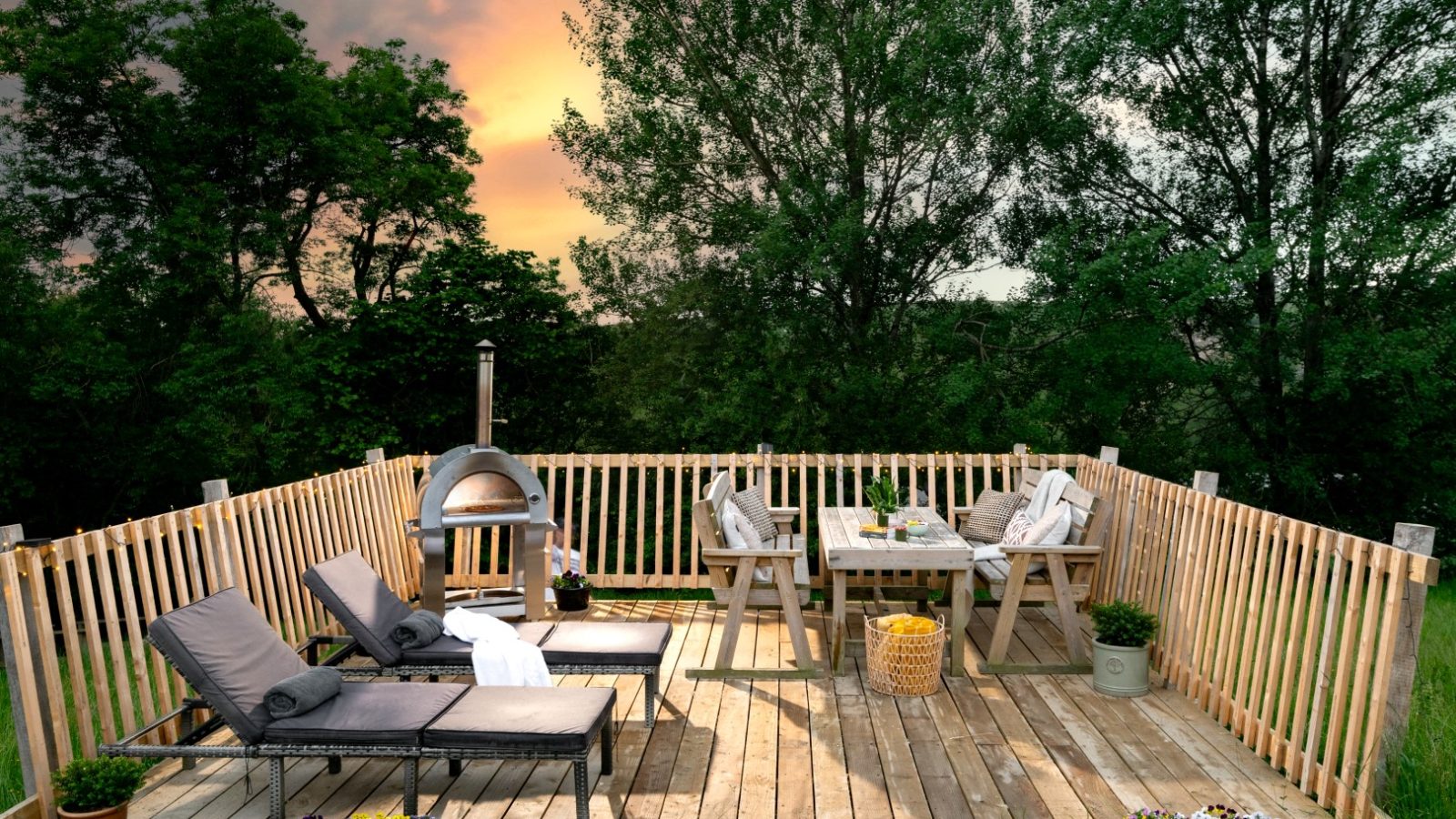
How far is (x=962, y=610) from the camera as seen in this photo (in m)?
5.80

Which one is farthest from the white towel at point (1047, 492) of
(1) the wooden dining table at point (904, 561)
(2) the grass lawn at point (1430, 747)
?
(2) the grass lawn at point (1430, 747)

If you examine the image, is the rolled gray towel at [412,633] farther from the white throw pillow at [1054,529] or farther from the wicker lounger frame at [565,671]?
the white throw pillow at [1054,529]

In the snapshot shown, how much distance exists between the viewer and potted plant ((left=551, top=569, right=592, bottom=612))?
A: 7.20 meters

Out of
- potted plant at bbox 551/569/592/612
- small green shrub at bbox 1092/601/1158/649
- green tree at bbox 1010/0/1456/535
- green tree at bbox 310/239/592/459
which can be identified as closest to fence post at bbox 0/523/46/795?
potted plant at bbox 551/569/592/612

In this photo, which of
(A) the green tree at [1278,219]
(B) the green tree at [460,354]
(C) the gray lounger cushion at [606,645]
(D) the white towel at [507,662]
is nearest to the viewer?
(D) the white towel at [507,662]

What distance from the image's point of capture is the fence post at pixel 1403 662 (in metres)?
3.50

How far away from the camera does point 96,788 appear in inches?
133

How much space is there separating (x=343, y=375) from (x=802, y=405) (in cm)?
722

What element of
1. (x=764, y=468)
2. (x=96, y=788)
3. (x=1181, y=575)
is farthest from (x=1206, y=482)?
(x=96, y=788)

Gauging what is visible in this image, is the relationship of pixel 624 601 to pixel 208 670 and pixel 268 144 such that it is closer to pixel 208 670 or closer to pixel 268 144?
pixel 208 670

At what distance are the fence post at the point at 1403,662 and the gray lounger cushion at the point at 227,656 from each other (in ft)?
13.4

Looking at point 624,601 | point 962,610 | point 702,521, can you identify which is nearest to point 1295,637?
point 962,610

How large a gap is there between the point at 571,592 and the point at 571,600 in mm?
69

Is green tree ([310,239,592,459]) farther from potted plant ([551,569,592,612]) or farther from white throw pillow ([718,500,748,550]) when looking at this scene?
white throw pillow ([718,500,748,550])
